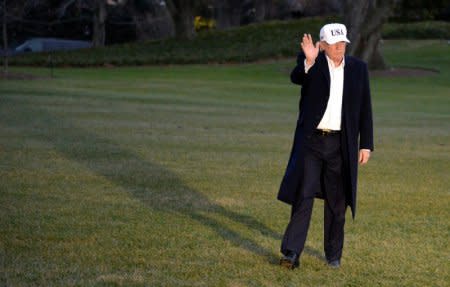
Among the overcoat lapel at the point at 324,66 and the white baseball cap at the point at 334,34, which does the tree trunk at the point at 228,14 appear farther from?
the white baseball cap at the point at 334,34

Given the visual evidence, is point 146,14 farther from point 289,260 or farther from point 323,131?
point 289,260

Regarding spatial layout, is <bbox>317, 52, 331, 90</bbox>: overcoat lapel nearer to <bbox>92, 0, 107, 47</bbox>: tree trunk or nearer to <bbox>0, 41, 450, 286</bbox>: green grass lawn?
<bbox>0, 41, 450, 286</bbox>: green grass lawn

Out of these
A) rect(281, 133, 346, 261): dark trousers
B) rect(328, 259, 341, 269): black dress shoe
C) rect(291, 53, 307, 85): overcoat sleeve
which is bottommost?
rect(328, 259, 341, 269): black dress shoe

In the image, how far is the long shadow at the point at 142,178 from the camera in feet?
33.0


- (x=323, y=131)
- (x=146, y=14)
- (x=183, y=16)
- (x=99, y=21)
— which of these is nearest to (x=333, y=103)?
(x=323, y=131)

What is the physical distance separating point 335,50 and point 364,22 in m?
38.0

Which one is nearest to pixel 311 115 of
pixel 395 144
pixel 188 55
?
pixel 395 144

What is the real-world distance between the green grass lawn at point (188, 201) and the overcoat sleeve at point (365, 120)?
1.00 m

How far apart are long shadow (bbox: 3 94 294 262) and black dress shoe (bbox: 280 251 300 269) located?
41 cm

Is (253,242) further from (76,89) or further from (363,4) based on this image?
(363,4)

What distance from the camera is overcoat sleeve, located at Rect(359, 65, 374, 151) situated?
8.20 meters

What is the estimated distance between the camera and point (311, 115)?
26.3 ft

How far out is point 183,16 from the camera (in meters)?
60.5

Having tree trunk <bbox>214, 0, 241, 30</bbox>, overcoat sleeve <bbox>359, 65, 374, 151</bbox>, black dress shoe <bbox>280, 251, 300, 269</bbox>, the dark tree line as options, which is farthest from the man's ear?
tree trunk <bbox>214, 0, 241, 30</bbox>
